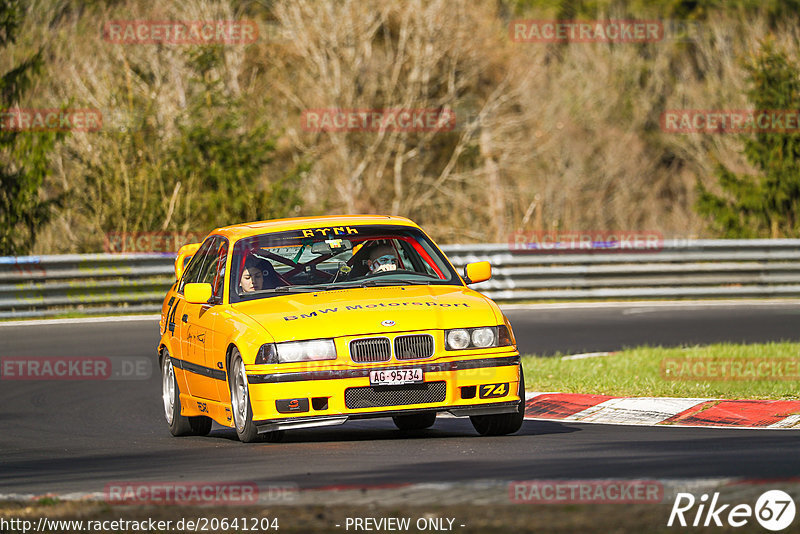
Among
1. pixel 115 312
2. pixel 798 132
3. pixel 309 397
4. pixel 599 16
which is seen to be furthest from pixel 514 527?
pixel 599 16

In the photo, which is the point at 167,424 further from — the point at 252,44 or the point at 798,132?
the point at 252,44

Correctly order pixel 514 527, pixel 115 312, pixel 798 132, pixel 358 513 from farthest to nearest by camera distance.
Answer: pixel 798 132 → pixel 115 312 → pixel 358 513 → pixel 514 527

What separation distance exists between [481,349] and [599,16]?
2073 inches

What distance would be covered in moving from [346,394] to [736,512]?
11.9 ft

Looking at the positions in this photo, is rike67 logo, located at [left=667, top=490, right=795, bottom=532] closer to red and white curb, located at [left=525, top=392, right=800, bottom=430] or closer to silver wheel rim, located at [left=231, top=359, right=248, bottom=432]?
silver wheel rim, located at [left=231, top=359, right=248, bottom=432]

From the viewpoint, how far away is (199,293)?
9.96 m

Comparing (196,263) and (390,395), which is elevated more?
(196,263)

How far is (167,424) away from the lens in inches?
470

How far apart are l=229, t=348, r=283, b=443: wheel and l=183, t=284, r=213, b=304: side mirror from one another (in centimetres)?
68

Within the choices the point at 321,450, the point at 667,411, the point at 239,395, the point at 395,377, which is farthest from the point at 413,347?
the point at 667,411

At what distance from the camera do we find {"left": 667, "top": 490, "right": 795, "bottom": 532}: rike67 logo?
5570mm

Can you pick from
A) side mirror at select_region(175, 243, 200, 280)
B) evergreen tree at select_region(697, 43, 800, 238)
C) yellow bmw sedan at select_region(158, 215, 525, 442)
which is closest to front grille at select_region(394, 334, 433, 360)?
yellow bmw sedan at select_region(158, 215, 525, 442)

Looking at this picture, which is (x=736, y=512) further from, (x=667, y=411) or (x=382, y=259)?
(x=667, y=411)

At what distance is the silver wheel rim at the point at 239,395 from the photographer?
9180mm
